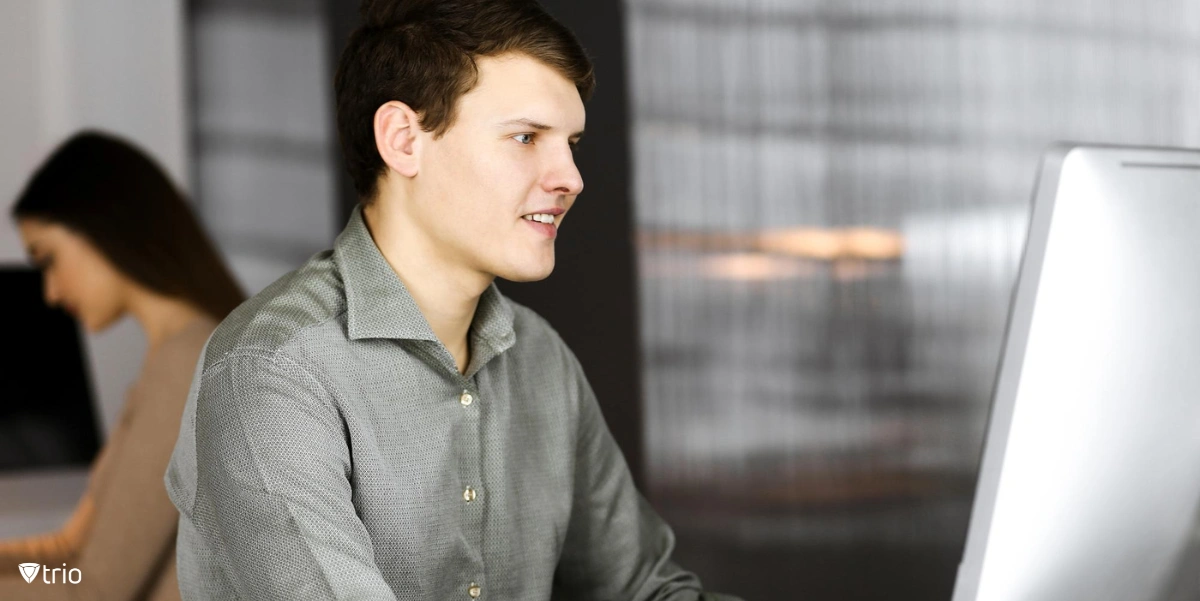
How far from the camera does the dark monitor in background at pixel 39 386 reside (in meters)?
2.77

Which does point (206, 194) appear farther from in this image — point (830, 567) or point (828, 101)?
point (830, 567)

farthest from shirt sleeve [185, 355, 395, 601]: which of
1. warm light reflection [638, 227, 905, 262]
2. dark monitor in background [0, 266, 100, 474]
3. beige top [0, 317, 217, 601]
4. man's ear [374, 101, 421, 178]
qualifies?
dark monitor in background [0, 266, 100, 474]

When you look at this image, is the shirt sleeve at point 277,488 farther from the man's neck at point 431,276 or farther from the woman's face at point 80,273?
the woman's face at point 80,273

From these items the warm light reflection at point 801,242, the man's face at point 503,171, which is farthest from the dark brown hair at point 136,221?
the warm light reflection at point 801,242

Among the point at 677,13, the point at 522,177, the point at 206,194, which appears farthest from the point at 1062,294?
the point at 206,194

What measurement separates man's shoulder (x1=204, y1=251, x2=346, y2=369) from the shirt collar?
2cm

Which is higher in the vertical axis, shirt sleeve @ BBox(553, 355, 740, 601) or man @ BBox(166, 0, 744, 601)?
man @ BBox(166, 0, 744, 601)

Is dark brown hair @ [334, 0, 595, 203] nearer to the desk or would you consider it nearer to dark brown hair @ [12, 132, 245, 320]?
dark brown hair @ [12, 132, 245, 320]

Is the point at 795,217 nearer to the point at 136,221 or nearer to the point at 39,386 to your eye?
the point at 136,221

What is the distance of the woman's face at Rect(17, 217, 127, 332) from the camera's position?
6.47 feet

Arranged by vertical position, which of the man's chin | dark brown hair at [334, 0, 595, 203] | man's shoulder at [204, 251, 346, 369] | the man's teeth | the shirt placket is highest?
dark brown hair at [334, 0, 595, 203]

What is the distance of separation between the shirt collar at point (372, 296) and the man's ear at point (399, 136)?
0.07m

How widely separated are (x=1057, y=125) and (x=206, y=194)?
233 centimetres

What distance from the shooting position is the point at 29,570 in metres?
1.80
